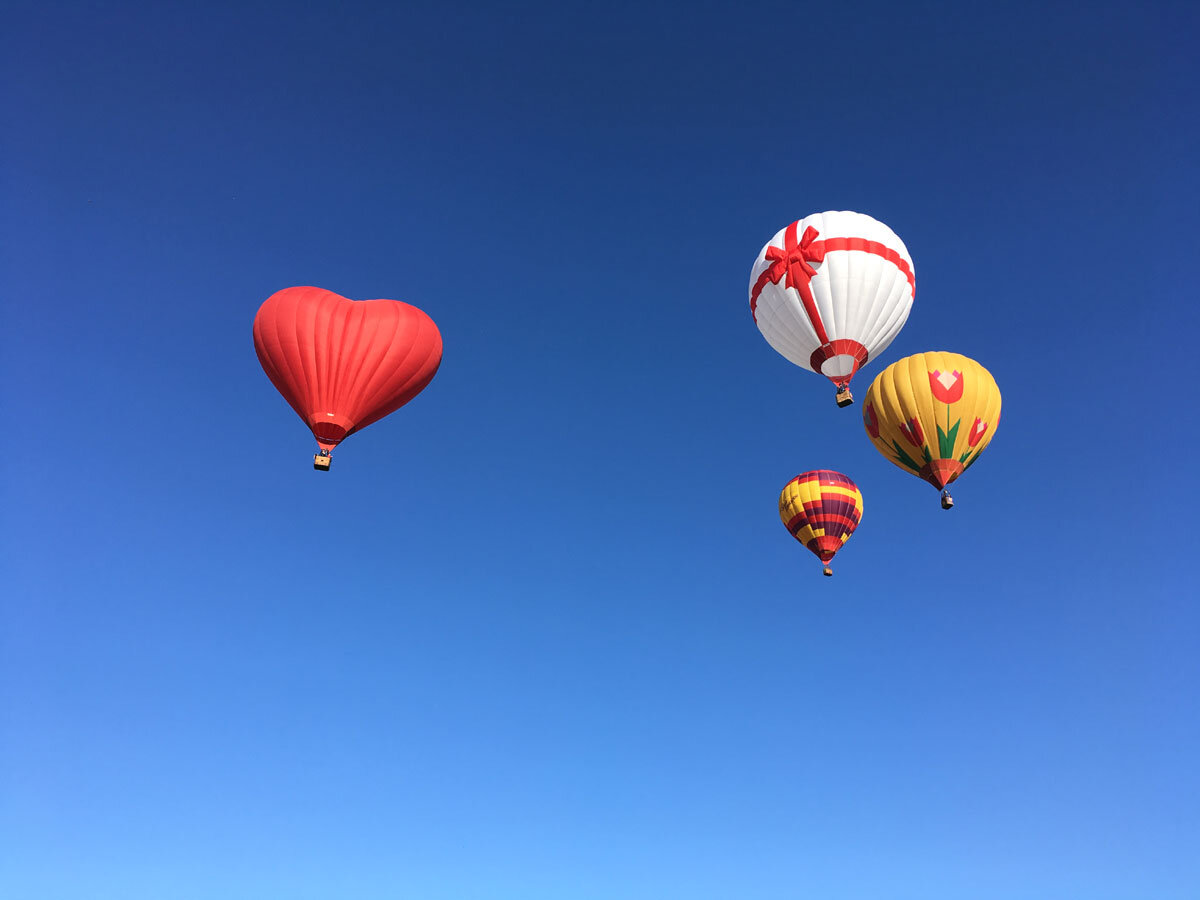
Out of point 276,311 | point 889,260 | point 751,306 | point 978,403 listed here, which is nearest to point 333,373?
point 276,311

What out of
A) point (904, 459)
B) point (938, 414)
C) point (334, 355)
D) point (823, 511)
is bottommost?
point (334, 355)

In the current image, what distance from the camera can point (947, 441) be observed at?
20281 millimetres

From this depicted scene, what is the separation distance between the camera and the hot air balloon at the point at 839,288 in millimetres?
19031

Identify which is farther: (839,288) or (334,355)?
(839,288)

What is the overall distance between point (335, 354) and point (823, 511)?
47.6 feet

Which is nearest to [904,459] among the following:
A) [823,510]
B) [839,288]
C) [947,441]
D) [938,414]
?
[947,441]

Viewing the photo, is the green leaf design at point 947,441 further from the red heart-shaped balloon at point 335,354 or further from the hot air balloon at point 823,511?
the red heart-shaped balloon at point 335,354

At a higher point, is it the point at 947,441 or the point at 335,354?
the point at 947,441

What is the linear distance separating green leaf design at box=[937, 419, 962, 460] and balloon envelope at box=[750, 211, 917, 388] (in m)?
2.37

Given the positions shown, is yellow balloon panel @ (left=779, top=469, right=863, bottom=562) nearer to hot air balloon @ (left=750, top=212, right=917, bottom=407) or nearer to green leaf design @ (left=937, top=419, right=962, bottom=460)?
green leaf design @ (left=937, top=419, right=962, bottom=460)

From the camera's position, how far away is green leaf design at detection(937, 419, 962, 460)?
66.5 feet

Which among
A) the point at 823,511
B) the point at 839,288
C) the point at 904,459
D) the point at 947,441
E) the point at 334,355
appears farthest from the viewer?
the point at 823,511

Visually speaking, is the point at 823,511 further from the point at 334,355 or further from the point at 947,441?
the point at 334,355

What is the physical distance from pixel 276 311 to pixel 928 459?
14537mm
